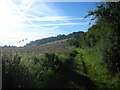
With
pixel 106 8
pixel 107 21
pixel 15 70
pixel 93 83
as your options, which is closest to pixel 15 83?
pixel 15 70

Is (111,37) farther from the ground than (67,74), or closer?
farther from the ground

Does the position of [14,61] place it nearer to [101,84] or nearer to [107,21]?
[101,84]

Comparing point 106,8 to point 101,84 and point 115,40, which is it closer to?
point 115,40

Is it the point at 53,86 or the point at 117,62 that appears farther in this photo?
the point at 117,62

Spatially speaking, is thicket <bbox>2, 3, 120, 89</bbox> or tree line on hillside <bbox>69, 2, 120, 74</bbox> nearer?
thicket <bbox>2, 3, 120, 89</bbox>

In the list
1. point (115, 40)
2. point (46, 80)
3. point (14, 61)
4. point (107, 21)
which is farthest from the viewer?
point (107, 21)

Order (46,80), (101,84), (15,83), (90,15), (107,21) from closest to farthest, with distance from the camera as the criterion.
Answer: (15,83), (46,80), (101,84), (107,21), (90,15)

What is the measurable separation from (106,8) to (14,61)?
8.37 metres

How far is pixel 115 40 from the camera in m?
7.23

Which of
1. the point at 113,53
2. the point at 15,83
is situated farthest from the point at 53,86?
the point at 113,53

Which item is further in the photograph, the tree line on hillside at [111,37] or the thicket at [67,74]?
the tree line on hillside at [111,37]

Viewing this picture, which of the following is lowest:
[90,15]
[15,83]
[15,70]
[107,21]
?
[15,83]

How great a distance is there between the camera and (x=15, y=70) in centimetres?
455

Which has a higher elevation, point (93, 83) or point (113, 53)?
point (113, 53)
